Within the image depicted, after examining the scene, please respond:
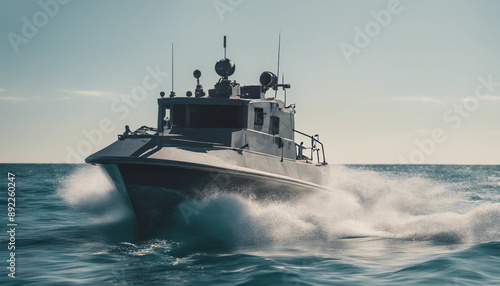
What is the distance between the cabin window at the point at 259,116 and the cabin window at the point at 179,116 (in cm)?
166

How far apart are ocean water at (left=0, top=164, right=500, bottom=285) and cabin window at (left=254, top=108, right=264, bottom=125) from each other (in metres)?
2.09

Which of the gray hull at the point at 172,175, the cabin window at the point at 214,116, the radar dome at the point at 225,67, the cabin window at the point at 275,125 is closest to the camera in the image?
the gray hull at the point at 172,175

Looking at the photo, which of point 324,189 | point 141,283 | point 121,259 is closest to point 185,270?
point 141,283

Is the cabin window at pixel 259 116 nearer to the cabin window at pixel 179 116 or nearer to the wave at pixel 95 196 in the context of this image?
the cabin window at pixel 179 116

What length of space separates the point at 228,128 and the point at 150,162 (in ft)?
8.96

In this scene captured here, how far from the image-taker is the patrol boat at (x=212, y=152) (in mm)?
9562

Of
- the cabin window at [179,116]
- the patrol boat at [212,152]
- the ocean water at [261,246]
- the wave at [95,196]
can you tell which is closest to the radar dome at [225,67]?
the patrol boat at [212,152]

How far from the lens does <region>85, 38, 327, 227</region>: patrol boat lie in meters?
9.56

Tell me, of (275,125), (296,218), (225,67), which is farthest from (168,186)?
(225,67)

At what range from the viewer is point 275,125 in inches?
510

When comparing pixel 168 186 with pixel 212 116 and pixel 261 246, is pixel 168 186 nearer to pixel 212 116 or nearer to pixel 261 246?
pixel 261 246

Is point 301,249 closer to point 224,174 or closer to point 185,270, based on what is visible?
point 224,174

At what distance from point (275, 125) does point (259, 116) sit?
831 mm

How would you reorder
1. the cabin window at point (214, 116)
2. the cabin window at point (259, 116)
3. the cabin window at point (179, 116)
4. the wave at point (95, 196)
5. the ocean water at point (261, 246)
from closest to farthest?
the ocean water at point (261, 246)
the cabin window at point (214, 116)
the cabin window at point (179, 116)
the cabin window at point (259, 116)
the wave at point (95, 196)
